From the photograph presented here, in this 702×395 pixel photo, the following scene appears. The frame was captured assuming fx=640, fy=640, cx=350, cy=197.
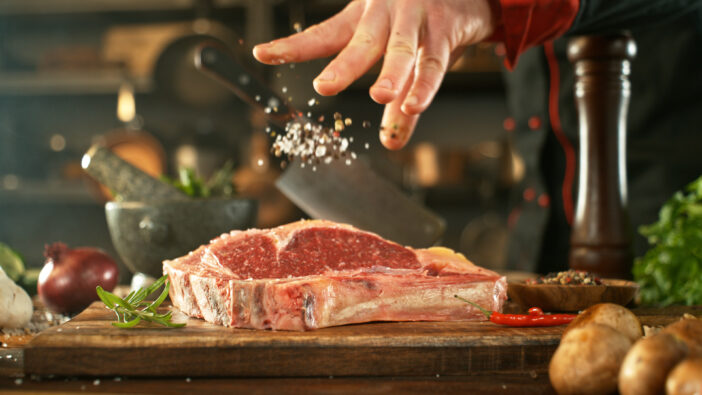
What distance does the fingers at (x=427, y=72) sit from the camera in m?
1.35

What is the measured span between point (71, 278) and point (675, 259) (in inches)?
64.0

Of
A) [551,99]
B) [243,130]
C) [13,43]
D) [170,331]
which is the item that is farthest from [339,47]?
[13,43]

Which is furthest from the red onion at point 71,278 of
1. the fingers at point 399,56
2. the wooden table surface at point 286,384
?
the fingers at point 399,56

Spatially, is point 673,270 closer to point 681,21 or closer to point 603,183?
point 603,183

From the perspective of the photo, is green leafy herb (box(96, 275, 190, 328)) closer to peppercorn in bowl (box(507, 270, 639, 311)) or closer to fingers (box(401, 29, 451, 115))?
fingers (box(401, 29, 451, 115))

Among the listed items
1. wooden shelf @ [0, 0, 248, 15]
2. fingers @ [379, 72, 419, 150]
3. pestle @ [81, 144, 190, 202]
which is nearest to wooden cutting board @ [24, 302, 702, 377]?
fingers @ [379, 72, 419, 150]

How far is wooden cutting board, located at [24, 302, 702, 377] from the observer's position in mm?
1099

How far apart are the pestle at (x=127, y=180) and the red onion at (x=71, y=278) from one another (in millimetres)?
227

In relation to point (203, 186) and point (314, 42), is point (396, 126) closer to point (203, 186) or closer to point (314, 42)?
point (314, 42)

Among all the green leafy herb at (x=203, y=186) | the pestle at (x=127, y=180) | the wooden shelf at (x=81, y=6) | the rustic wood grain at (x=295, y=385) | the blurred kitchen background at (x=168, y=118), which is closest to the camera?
the rustic wood grain at (x=295, y=385)

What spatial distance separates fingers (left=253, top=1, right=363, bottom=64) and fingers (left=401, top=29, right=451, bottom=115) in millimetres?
Answer: 185

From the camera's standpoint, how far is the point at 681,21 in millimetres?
2635

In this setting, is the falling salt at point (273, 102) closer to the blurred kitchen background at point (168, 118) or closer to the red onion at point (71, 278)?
the red onion at point (71, 278)

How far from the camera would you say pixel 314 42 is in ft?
4.76
